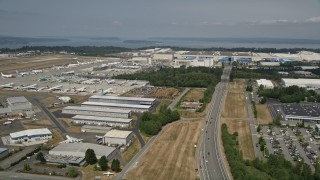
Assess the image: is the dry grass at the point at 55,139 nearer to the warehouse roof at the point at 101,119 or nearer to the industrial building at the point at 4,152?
Result: the industrial building at the point at 4,152

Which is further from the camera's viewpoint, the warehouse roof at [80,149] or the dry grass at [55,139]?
the dry grass at [55,139]

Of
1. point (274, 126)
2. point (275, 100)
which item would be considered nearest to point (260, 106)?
point (275, 100)

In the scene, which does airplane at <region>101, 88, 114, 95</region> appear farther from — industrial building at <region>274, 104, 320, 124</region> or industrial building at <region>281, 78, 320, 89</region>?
industrial building at <region>281, 78, 320, 89</region>

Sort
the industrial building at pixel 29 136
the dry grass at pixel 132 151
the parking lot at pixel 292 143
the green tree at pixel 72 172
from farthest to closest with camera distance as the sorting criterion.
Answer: the industrial building at pixel 29 136, the parking lot at pixel 292 143, the dry grass at pixel 132 151, the green tree at pixel 72 172

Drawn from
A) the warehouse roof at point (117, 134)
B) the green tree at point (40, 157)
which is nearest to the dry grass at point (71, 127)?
the warehouse roof at point (117, 134)

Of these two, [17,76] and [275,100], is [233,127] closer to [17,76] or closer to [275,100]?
[275,100]

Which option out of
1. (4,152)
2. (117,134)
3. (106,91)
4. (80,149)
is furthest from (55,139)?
(106,91)

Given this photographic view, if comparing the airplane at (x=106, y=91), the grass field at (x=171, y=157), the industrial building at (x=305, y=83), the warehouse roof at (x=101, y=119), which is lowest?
the grass field at (x=171, y=157)
